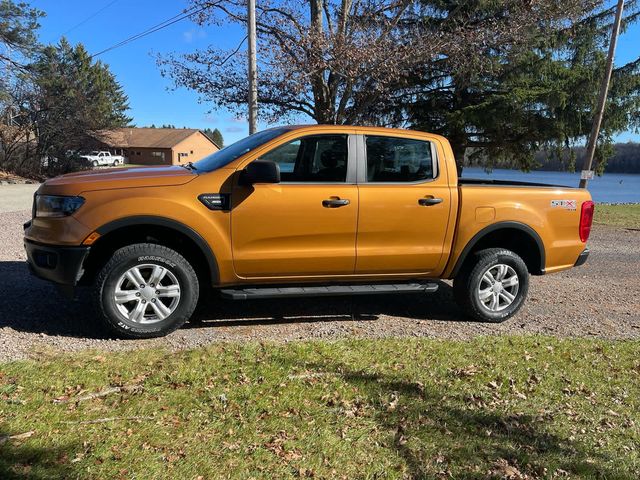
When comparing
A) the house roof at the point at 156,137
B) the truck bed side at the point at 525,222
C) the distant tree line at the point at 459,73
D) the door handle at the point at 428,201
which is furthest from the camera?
the house roof at the point at 156,137

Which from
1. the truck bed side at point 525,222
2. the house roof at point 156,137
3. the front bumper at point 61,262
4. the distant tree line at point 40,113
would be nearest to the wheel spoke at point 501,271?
the truck bed side at point 525,222

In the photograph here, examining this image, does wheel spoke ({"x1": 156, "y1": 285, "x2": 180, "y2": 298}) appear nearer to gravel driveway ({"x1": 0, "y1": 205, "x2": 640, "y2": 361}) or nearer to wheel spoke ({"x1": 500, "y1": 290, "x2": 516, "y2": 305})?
gravel driveway ({"x1": 0, "y1": 205, "x2": 640, "y2": 361})

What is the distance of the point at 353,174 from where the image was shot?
4.94 m

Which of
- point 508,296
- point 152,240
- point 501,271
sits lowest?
point 508,296

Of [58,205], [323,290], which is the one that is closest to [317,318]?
[323,290]

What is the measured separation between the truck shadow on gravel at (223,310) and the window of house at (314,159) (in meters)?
1.46

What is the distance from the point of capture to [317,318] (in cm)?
536

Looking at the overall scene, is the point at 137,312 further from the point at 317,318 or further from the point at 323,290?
the point at 317,318

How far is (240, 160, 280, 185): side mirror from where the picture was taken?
173 inches

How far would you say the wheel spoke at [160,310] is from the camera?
14.7ft

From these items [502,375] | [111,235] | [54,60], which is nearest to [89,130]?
[54,60]

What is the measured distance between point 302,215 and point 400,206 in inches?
38.1

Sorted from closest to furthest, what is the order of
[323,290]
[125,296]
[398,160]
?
[125,296] < [323,290] < [398,160]

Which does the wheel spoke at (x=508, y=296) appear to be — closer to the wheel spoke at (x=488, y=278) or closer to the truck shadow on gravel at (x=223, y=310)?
the wheel spoke at (x=488, y=278)
